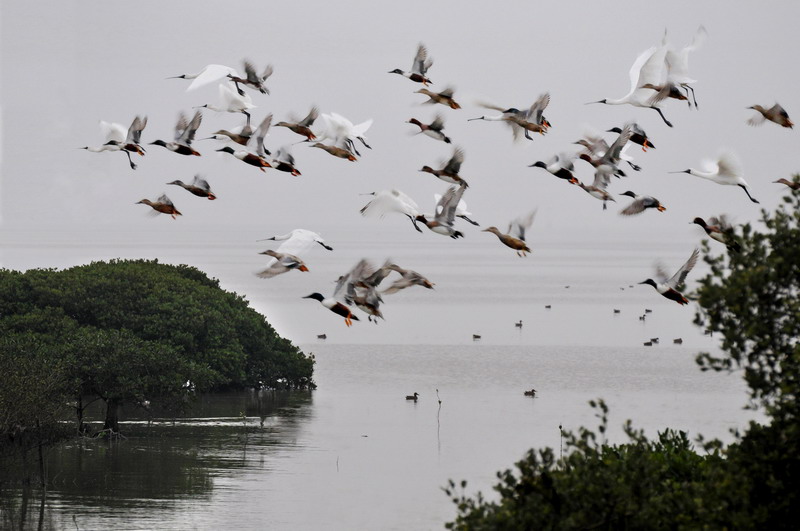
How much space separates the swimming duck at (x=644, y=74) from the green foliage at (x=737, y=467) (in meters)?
5.65

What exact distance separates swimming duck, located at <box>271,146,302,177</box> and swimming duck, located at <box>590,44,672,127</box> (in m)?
6.65

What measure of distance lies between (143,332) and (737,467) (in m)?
55.6

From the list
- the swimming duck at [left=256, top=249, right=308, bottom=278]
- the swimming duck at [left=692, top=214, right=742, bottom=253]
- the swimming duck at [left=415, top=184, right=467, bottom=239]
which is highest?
the swimming duck at [left=415, top=184, right=467, bottom=239]

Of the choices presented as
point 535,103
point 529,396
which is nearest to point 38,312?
point 529,396

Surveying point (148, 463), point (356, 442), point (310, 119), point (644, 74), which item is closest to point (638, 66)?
point (644, 74)

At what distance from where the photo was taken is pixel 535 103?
2298 cm

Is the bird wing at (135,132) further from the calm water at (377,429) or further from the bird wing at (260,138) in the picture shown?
the calm water at (377,429)

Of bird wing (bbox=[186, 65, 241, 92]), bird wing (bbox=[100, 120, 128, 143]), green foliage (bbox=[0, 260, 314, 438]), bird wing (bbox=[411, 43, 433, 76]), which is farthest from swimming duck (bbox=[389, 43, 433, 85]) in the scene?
green foliage (bbox=[0, 260, 314, 438])

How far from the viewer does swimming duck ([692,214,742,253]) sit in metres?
18.8

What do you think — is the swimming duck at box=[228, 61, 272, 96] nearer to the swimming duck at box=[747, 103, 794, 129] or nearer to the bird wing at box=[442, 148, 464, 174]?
the bird wing at box=[442, 148, 464, 174]

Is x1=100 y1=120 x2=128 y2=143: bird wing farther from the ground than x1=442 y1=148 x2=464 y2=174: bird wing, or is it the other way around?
x1=100 y1=120 x2=128 y2=143: bird wing

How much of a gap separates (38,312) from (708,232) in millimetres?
51565

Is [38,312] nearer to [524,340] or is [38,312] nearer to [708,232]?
[708,232]

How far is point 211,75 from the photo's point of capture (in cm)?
2402
